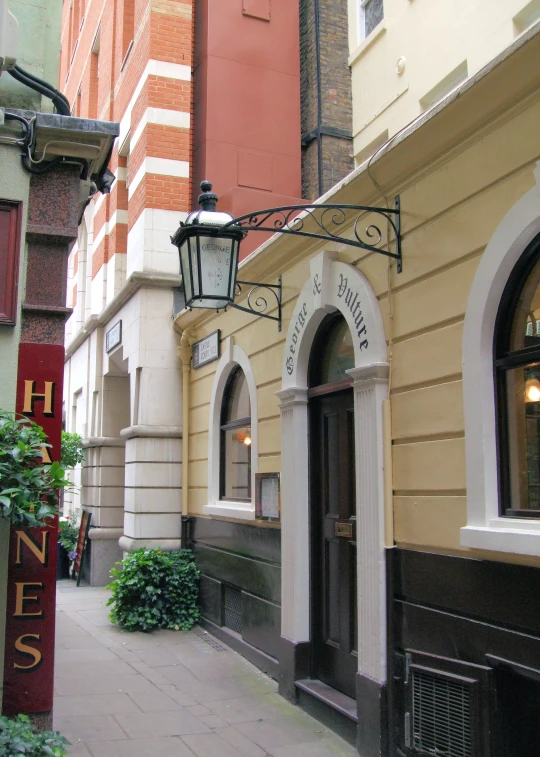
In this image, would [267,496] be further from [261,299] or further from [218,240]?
[218,240]

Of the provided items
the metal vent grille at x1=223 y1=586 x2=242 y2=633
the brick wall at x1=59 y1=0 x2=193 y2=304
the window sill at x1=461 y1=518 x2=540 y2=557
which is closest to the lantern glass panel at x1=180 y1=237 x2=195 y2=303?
the window sill at x1=461 y1=518 x2=540 y2=557

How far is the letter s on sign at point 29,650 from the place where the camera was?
5.50 m

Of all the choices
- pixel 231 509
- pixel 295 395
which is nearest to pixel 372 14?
pixel 295 395

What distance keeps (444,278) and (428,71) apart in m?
5.83

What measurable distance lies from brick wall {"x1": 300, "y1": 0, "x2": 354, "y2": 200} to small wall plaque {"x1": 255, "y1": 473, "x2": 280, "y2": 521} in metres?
5.89

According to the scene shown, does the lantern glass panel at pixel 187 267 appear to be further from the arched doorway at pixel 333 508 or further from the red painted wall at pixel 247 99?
the red painted wall at pixel 247 99

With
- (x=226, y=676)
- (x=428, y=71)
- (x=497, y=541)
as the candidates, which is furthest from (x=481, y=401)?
(x=428, y=71)

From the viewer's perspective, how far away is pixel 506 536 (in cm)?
438

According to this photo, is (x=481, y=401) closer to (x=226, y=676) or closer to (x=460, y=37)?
(x=226, y=676)

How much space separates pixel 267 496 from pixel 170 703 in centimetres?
220

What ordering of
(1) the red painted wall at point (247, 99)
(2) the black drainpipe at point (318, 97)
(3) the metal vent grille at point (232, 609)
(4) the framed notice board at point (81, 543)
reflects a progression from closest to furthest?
1. (3) the metal vent grille at point (232, 609)
2. (1) the red painted wall at point (247, 99)
3. (2) the black drainpipe at point (318, 97)
4. (4) the framed notice board at point (81, 543)

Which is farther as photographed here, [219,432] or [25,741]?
[219,432]

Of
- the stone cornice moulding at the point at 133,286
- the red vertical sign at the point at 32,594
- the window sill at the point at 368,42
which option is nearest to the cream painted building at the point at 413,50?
the window sill at the point at 368,42

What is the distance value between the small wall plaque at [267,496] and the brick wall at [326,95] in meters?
5.89
